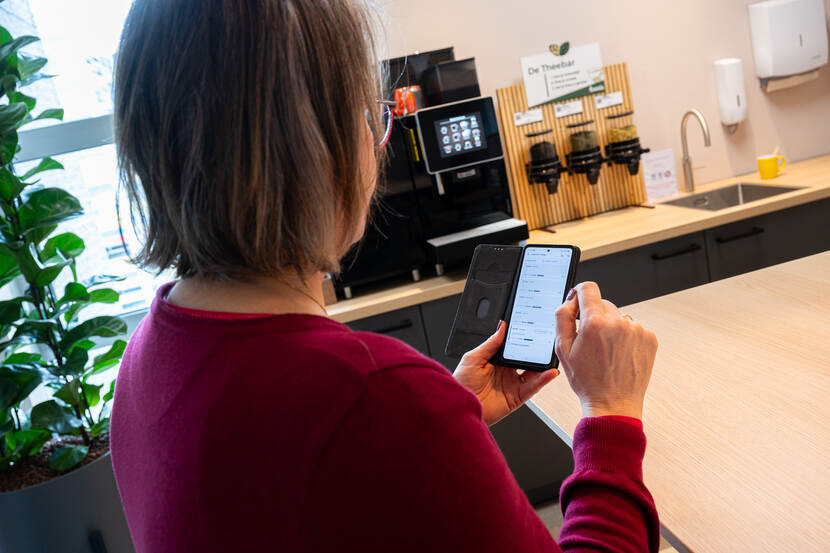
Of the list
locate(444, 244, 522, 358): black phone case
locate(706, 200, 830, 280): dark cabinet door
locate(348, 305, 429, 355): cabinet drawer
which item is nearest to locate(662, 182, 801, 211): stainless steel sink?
locate(706, 200, 830, 280): dark cabinet door

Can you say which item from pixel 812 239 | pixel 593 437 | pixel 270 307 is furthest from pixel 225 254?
pixel 812 239

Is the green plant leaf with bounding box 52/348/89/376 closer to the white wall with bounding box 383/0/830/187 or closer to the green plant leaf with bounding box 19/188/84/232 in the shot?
the green plant leaf with bounding box 19/188/84/232

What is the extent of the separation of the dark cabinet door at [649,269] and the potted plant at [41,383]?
59.0 inches

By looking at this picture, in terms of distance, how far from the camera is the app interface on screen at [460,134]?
2.15 m

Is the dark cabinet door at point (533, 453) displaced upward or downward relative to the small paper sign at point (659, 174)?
downward

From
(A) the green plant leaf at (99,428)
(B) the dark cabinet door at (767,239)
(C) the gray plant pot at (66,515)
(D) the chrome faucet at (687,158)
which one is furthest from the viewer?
(D) the chrome faucet at (687,158)

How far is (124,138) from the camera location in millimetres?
575

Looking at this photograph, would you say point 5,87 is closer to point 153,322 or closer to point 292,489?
point 153,322

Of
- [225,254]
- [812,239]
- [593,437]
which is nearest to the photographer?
[225,254]

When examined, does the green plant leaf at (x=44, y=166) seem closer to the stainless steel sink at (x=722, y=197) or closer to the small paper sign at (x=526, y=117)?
the small paper sign at (x=526, y=117)

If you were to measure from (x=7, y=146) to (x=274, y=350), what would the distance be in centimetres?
163

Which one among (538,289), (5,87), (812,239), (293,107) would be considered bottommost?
(812,239)

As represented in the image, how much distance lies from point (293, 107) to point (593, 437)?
18.2 inches

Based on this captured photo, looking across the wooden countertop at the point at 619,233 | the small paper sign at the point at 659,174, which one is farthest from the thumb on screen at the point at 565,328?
the small paper sign at the point at 659,174
